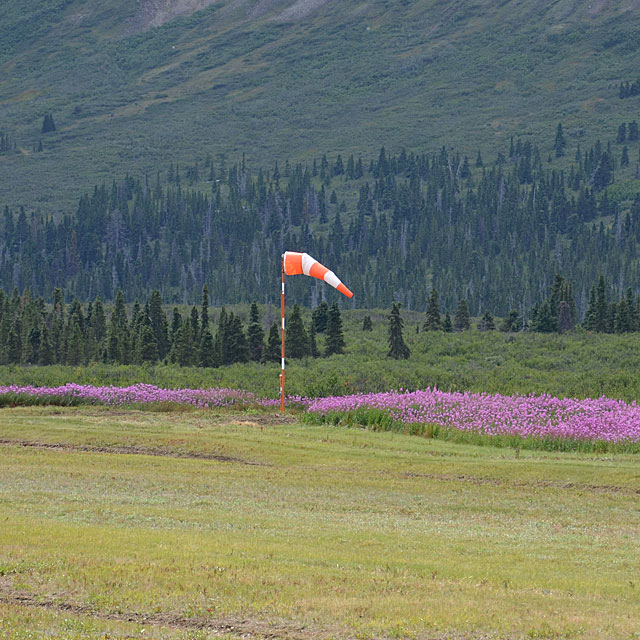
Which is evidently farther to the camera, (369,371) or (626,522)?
(369,371)

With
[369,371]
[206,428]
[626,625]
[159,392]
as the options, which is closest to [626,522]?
[626,625]

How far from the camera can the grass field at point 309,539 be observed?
1370 cm

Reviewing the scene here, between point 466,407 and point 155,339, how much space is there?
107 ft

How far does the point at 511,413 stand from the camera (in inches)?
1420

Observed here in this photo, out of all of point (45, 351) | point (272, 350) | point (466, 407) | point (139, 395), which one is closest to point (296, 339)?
point (272, 350)

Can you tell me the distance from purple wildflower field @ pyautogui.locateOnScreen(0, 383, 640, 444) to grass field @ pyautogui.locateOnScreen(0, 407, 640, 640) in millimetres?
1995

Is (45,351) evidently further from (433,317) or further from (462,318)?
(462,318)

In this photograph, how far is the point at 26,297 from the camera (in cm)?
8512

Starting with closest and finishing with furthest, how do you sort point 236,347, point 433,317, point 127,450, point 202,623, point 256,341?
point 202,623
point 127,450
point 236,347
point 256,341
point 433,317

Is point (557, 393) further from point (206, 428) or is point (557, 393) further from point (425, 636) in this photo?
point (425, 636)

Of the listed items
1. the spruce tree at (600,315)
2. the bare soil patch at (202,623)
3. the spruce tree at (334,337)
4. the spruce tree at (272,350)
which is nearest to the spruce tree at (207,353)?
the spruce tree at (272,350)

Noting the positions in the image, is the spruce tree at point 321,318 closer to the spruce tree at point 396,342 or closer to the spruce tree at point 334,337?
the spruce tree at point 334,337

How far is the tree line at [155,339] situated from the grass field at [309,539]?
1073 inches

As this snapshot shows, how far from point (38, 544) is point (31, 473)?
30.4 ft
